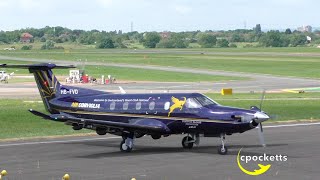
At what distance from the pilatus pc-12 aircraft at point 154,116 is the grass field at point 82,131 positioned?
7.29ft

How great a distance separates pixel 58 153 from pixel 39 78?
495 centimetres

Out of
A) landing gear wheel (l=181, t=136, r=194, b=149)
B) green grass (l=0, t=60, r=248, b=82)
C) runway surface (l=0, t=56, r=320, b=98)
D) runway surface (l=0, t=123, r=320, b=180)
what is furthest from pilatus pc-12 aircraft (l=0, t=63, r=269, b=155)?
green grass (l=0, t=60, r=248, b=82)

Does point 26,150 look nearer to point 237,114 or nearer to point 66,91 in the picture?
point 66,91

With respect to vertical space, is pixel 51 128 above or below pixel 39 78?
below

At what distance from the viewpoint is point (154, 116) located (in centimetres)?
2922

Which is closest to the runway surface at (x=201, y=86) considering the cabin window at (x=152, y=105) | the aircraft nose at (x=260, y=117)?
the cabin window at (x=152, y=105)

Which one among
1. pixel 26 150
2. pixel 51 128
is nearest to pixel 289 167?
pixel 26 150

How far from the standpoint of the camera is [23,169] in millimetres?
24453

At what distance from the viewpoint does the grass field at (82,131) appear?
37463 millimetres

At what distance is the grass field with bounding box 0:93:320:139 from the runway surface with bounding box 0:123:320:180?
7.10 ft

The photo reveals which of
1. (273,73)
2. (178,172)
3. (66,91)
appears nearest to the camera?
(178,172)

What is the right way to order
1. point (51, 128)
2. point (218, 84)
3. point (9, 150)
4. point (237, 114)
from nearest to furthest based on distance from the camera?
1. point (237, 114)
2. point (9, 150)
3. point (51, 128)
4. point (218, 84)

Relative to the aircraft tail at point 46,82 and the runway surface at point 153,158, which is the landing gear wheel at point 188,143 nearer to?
the runway surface at point 153,158

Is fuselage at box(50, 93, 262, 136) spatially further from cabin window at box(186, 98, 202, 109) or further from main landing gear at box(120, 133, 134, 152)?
main landing gear at box(120, 133, 134, 152)
